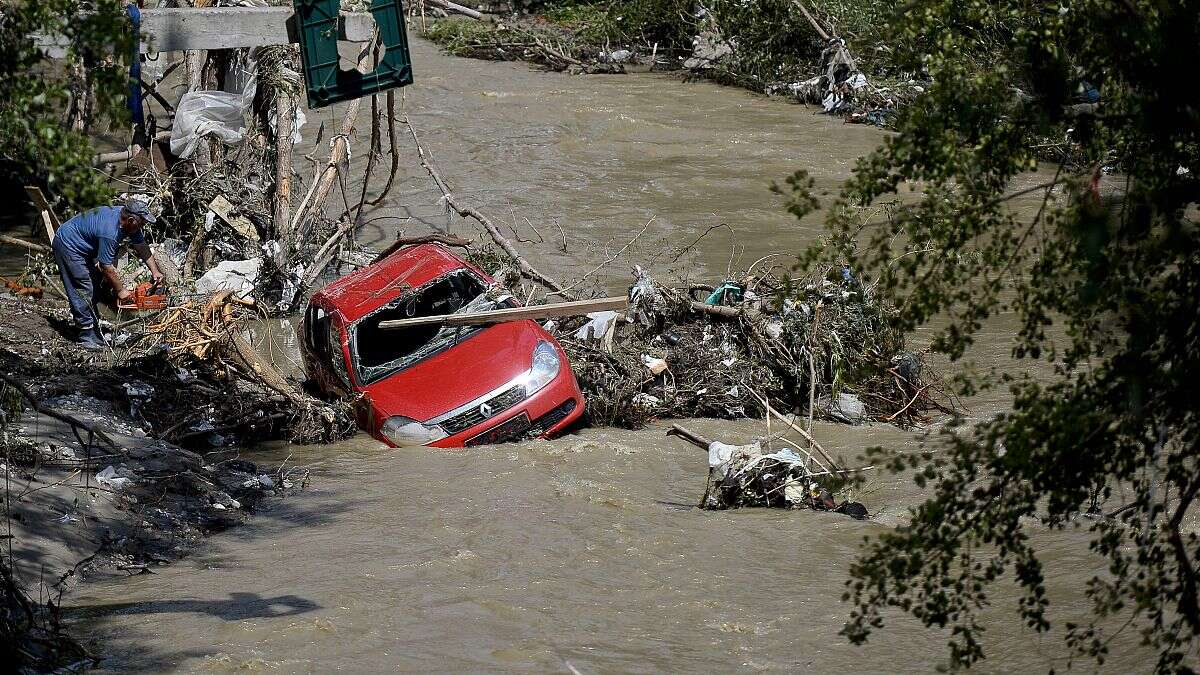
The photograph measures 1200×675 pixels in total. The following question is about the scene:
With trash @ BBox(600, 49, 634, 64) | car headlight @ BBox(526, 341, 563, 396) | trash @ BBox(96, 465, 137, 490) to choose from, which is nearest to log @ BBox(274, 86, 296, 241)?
car headlight @ BBox(526, 341, 563, 396)

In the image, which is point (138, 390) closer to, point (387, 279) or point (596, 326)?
point (387, 279)

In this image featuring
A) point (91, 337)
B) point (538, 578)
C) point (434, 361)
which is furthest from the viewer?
point (91, 337)

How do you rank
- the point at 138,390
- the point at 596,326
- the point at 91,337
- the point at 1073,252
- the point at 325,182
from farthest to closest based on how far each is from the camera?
the point at 325,182 < the point at 91,337 < the point at 596,326 < the point at 138,390 < the point at 1073,252

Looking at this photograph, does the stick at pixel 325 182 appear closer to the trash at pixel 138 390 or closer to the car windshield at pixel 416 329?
the trash at pixel 138 390

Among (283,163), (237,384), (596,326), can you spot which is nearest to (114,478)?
(237,384)

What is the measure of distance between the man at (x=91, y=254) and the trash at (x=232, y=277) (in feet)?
4.29

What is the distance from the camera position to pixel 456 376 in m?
9.52

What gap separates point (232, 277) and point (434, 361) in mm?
4422

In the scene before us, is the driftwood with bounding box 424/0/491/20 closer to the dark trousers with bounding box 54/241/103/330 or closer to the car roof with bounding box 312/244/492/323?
the dark trousers with bounding box 54/241/103/330

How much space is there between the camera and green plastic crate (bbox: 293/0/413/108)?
959 centimetres

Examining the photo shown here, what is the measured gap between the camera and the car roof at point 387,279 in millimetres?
10086

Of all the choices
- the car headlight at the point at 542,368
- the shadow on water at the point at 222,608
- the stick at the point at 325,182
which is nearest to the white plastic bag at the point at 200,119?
the stick at the point at 325,182

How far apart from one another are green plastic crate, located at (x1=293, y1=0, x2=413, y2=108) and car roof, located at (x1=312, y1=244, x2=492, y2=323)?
160cm

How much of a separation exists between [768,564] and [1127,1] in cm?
427
